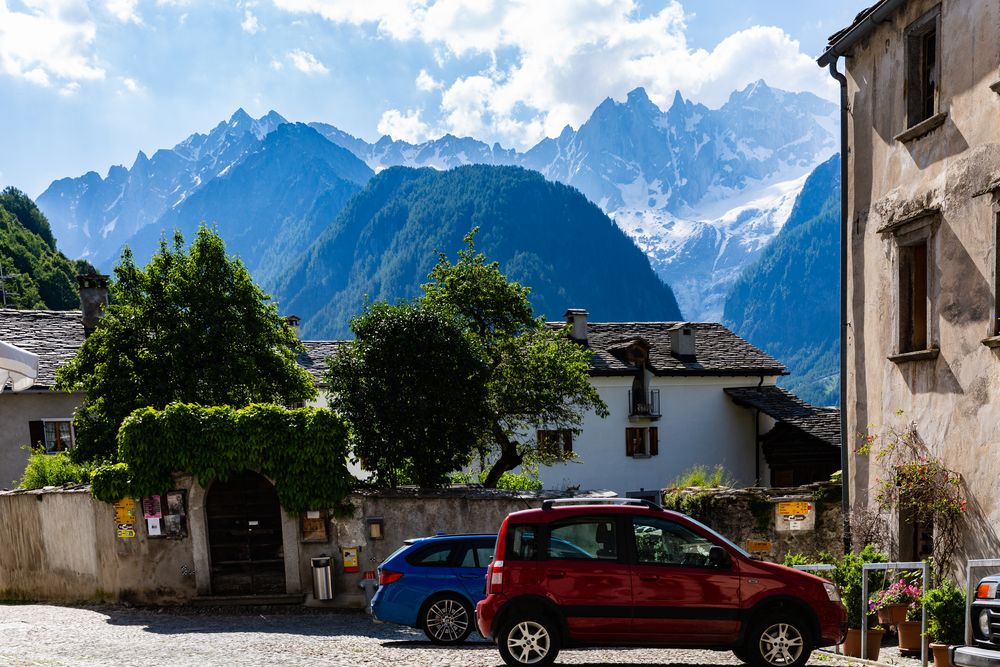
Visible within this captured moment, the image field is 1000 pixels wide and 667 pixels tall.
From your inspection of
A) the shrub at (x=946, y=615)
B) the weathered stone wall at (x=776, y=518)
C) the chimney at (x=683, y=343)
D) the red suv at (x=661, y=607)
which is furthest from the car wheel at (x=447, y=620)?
the chimney at (x=683, y=343)

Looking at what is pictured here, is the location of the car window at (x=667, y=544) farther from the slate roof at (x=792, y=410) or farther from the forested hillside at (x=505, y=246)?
the forested hillside at (x=505, y=246)

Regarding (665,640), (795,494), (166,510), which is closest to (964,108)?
(795,494)

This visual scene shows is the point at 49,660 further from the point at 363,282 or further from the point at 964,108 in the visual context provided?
the point at 363,282

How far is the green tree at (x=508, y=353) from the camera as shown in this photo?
24.9 meters

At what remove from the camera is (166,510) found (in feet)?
57.6

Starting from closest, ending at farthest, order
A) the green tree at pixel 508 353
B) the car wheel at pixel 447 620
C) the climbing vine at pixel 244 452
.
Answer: the car wheel at pixel 447 620, the climbing vine at pixel 244 452, the green tree at pixel 508 353

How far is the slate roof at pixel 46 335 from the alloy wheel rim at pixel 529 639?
2538 cm

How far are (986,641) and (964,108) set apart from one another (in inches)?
313

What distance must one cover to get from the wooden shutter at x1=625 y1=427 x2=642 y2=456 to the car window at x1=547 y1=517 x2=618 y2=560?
3159 cm

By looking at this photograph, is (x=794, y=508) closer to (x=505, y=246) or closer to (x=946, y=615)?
(x=946, y=615)

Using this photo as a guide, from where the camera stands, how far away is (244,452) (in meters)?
17.2

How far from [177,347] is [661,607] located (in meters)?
16.8

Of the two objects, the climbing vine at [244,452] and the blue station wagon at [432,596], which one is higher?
the climbing vine at [244,452]

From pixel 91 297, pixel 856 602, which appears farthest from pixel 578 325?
pixel 856 602
